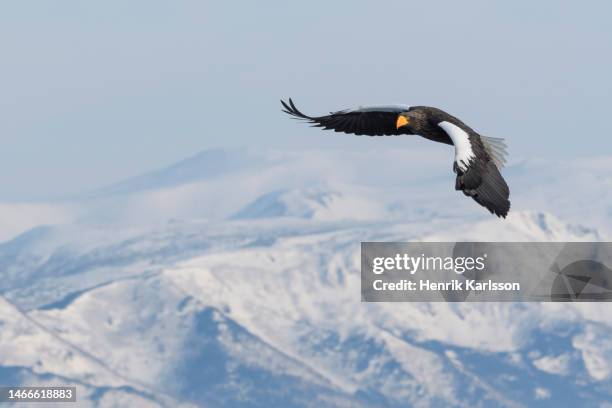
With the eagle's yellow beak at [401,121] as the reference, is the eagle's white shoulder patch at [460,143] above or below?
below

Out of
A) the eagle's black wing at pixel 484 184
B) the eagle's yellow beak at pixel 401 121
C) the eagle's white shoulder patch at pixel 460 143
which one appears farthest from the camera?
the eagle's yellow beak at pixel 401 121

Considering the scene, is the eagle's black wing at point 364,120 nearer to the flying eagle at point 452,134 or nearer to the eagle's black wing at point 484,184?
the flying eagle at point 452,134

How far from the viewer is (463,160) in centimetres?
4953

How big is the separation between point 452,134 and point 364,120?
7.95 meters

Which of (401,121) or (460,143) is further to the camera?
(401,121)

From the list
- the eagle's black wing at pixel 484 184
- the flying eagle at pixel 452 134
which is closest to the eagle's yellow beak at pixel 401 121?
Answer: the flying eagle at pixel 452 134

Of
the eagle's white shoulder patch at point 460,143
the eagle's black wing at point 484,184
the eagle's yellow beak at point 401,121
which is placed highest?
the eagle's yellow beak at point 401,121

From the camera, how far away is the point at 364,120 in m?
58.9

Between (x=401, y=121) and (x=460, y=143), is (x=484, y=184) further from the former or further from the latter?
(x=401, y=121)

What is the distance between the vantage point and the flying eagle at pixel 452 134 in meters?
48.7

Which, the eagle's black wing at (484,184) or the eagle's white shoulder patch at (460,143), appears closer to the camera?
the eagle's black wing at (484,184)

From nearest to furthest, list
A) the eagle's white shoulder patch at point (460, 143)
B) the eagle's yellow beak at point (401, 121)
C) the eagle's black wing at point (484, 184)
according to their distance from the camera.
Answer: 1. the eagle's black wing at point (484, 184)
2. the eagle's white shoulder patch at point (460, 143)
3. the eagle's yellow beak at point (401, 121)

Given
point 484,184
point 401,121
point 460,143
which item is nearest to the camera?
point 484,184

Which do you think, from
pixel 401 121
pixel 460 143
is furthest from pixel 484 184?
pixel 401 121
